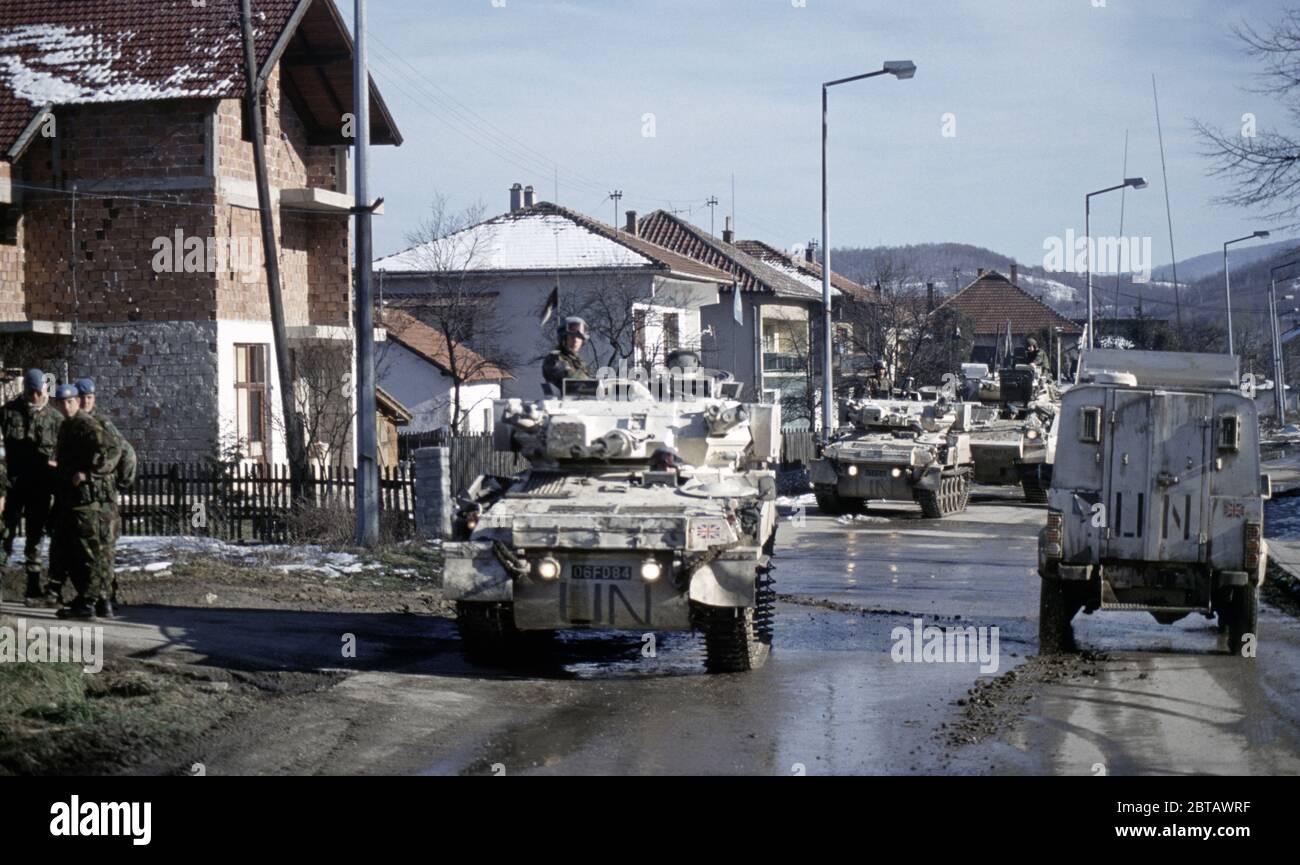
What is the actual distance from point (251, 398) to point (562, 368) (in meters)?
13.5

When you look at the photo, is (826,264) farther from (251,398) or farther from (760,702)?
(760,702)

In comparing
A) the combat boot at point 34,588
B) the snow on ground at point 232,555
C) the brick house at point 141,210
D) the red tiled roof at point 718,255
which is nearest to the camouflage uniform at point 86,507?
the combat boot at point 34,588

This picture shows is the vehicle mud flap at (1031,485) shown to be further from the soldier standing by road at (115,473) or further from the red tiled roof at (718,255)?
the red tiled roof at (718,255)

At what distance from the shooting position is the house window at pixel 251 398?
2538cm

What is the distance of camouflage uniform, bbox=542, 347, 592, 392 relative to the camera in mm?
13680

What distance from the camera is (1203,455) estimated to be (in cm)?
1227

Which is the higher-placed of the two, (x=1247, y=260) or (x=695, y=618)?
(x=1247, y=260)

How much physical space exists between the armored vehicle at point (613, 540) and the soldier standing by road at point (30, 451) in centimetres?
389

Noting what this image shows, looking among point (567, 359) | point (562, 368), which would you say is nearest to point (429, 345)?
point (567, 359)

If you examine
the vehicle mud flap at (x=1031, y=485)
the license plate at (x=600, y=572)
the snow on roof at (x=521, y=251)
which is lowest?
the vehicle mud flap at (x=1031, y=485)

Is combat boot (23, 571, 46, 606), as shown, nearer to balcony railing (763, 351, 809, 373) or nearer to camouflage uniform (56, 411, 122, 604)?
camouflage uniform (56, 411, 122, 604)
